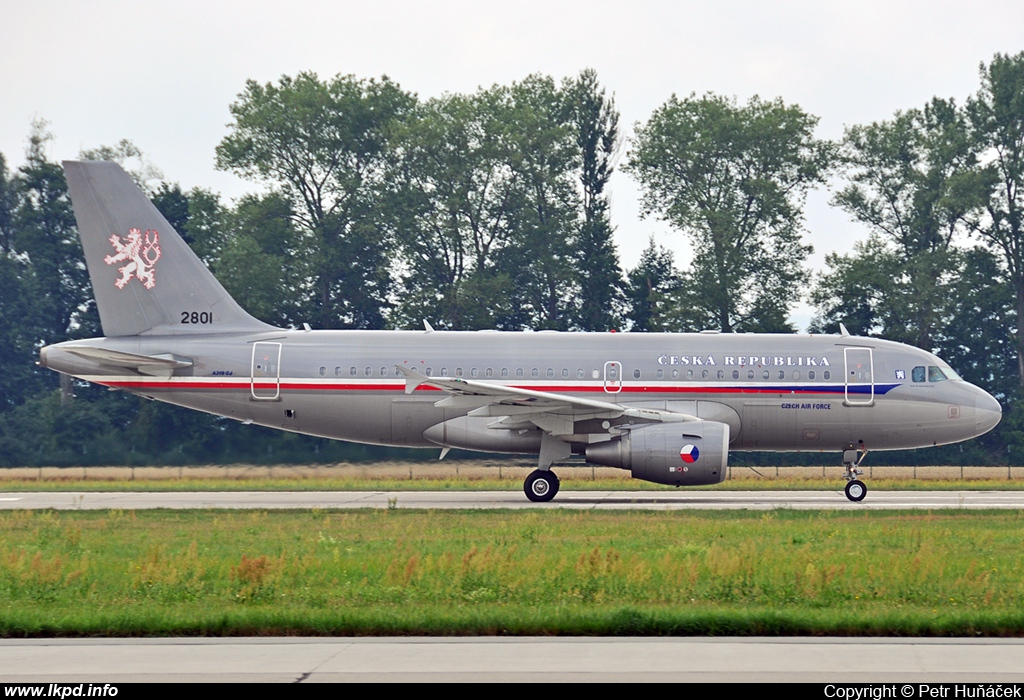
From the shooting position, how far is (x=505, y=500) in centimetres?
2961

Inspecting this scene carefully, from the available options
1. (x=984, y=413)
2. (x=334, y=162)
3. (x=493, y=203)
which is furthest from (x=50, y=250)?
(x=984, y=413)

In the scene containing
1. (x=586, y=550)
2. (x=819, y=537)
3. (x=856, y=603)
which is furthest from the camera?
(x=819, y=537)

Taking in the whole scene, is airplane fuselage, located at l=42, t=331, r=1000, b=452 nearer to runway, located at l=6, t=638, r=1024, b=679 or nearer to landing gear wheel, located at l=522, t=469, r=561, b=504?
landing gear wheel, located at l=522, t=469, r=561, b=504

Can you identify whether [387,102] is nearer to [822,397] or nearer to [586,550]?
[822,397]

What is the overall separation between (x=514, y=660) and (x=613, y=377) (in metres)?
19.5

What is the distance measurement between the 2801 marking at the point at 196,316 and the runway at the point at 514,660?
1969 centimetres

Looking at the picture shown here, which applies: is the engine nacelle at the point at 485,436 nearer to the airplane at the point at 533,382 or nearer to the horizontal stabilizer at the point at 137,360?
the airplane at the point at 533,382

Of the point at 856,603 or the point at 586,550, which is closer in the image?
the point at 856,603

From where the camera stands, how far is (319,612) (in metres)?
12.7

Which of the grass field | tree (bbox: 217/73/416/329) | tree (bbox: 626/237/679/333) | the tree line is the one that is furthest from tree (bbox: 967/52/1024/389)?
the grass field

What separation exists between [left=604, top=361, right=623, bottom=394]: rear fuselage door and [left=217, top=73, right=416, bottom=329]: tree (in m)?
38.4

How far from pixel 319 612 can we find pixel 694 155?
5794cm

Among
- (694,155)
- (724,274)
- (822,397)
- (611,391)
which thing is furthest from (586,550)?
(694,155)

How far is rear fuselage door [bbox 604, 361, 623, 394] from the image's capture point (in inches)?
1152
